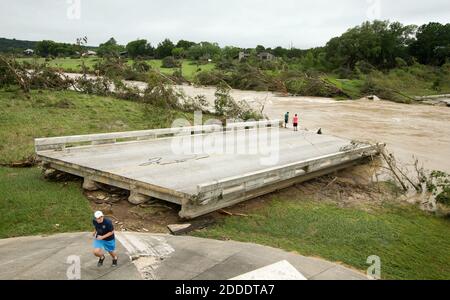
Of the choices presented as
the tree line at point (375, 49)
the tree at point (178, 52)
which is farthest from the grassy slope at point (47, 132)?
the tree at point (178, 52)

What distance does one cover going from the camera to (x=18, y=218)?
9375 mm

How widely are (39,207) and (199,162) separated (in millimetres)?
4581

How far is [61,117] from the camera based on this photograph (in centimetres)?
2120

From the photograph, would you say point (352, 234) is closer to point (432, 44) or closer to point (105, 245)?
point (105, 245)

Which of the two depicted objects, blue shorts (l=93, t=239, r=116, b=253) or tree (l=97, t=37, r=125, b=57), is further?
tree (l=97, t=37, r=125, b=57)

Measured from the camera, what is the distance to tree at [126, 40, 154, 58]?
3937 inches

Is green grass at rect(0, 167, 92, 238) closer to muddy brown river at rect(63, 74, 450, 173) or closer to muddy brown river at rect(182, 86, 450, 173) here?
muddy brown river at rect(63, 74, 450, 173)

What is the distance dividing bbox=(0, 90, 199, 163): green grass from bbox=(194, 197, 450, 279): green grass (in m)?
9.24

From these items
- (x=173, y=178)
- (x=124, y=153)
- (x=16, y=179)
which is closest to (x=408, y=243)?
(x=173, y=178)

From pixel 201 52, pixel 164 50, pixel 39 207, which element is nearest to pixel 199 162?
pixel 39 207

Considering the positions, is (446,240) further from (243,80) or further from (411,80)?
(411,80)

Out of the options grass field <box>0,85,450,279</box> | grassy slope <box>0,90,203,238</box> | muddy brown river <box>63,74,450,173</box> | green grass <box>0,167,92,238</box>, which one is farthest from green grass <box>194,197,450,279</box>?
muddy brown river <box>63,74,450,173</box>

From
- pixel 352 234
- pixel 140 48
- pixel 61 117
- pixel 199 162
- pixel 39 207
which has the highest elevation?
pixel 140 48
